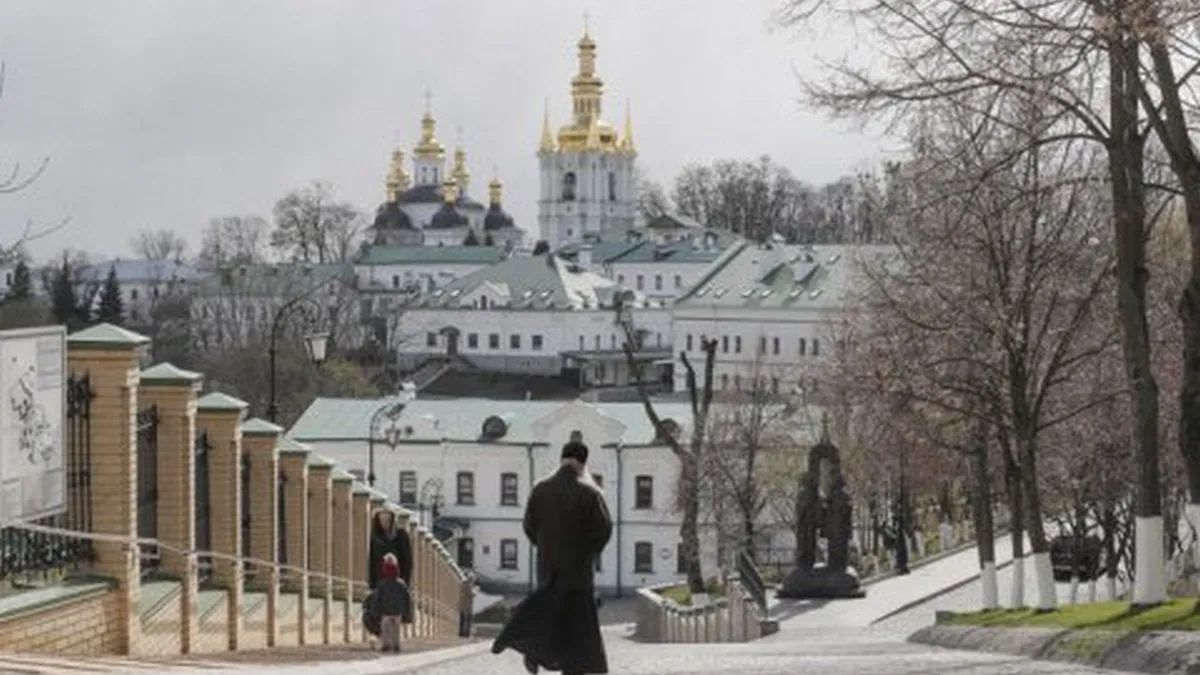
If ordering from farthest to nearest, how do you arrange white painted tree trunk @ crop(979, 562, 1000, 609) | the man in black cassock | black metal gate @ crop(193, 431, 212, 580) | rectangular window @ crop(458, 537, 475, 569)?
rectangular window @ crop(458, 537, 475, 569)
white painted tree trunk @ crop(979, 562, 1000, 609)
black metal gate @ crop(193, 431, 212, 580)
the man in black cassock

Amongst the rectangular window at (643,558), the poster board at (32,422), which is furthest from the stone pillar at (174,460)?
the rectangular window at (643,558)

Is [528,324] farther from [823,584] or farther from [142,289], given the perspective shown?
[823,584]

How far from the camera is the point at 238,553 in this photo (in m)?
21.3

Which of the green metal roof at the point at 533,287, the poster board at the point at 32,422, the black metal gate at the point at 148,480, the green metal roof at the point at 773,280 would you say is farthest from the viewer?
the green metal roof at the point at 533,287

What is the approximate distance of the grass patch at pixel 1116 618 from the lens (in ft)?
60.4

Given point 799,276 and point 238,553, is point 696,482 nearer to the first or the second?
point 238,553

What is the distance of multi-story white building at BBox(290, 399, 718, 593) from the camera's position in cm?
7700

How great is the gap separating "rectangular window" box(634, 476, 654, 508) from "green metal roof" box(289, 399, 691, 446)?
1.34 m

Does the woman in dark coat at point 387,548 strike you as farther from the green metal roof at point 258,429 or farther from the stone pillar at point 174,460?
the stone pillar at point 174,460

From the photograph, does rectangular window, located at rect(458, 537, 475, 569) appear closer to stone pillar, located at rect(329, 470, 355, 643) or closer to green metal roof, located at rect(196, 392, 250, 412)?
stone pillar, located at rect(329, 470, 355, 643)

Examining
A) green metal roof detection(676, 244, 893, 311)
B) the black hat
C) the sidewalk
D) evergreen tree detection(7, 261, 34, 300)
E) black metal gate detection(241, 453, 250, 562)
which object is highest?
green metal roof detection(676, 244, 893, 311)

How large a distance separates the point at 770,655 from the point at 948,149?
23.7 ft

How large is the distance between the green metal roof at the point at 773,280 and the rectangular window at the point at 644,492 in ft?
146

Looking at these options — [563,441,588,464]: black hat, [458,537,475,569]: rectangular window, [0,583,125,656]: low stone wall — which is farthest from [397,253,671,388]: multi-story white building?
[563,441,588,464]: black hat
